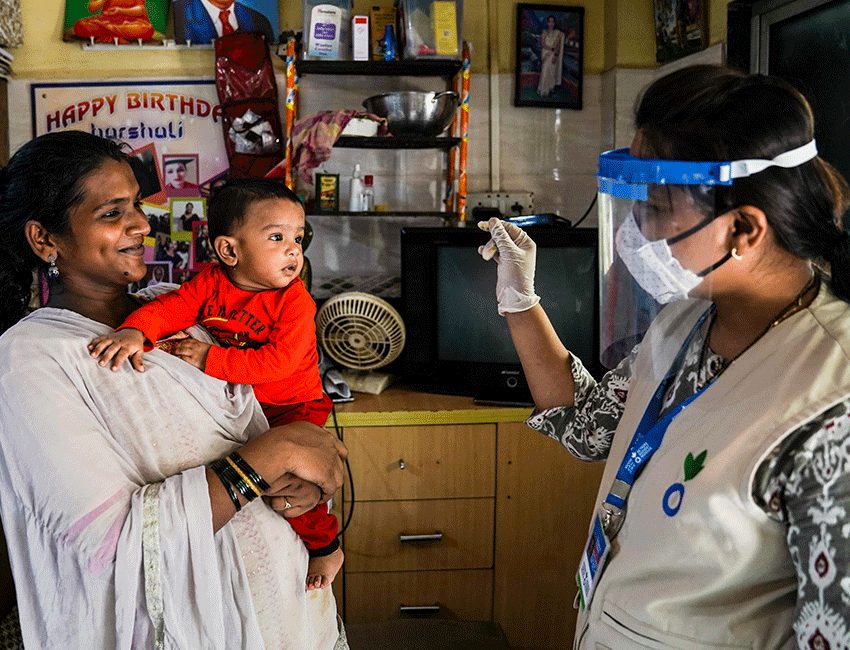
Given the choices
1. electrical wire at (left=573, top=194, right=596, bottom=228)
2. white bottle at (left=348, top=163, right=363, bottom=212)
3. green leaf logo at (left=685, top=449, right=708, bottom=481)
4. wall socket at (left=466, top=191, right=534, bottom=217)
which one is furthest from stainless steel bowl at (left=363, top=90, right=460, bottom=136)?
green leaf logo at (left=685, top=449, right=708, bottom=481)

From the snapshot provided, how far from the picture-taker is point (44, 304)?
Result: 1.54m

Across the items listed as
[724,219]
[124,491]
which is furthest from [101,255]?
[724,219]

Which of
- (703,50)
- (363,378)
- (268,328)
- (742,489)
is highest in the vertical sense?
(703,50)

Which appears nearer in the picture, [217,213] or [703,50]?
[217,213]

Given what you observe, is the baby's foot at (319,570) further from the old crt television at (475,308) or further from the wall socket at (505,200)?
the wall socket at (505,200)

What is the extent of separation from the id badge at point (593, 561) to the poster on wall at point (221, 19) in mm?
2490

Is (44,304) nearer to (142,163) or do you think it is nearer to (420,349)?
(420,349)

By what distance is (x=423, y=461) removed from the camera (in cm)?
266

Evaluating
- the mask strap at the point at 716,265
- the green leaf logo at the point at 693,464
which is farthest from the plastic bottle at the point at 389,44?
the green leaf logo at the point at 693,464

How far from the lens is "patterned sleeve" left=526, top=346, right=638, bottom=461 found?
1517 millimetres

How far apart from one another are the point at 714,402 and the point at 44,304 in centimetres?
118

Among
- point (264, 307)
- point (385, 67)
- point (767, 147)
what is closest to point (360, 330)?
point (385, 67)

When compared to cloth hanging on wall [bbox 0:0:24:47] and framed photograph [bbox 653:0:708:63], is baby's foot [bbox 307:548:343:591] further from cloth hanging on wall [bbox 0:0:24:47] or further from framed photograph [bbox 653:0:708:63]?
cloth hanging on wall [bbox 0:0:24:47]

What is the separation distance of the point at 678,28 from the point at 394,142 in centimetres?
112
